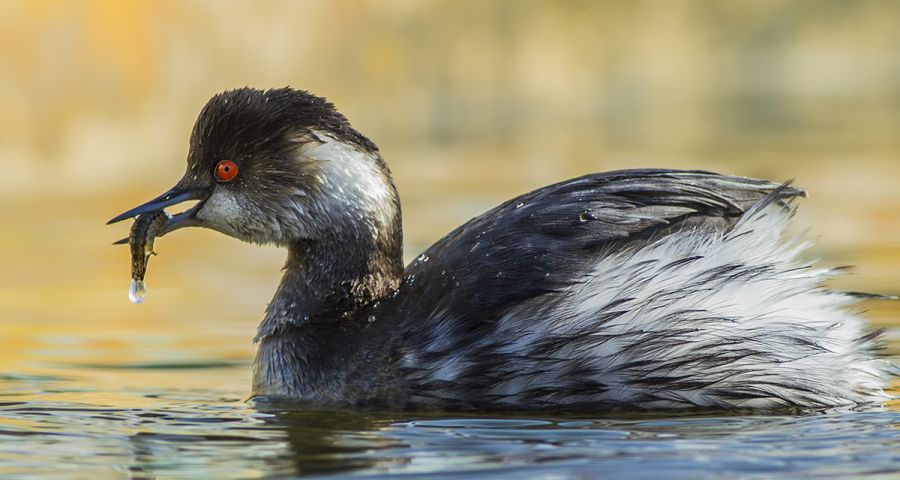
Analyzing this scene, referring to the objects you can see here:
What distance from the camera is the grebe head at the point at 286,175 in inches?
289

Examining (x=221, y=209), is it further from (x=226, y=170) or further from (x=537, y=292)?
(x=537, y=292)

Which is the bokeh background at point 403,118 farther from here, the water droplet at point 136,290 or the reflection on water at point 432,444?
the reflection on water at point 432,444

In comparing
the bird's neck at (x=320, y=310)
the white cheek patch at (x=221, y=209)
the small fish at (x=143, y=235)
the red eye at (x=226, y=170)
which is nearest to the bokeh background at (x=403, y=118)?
the bird's neck at (x=320, y=310)

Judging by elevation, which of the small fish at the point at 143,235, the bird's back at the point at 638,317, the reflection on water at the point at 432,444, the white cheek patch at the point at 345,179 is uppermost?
the white cheek patch at the point at 345,179

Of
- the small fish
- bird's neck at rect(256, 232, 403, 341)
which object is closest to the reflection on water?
bird's neck at rect(256, 232, 403, 341)

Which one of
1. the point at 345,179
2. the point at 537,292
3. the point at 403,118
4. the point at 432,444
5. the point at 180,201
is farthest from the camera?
the point at 403,118

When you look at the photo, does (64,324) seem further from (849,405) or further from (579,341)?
(849,405)

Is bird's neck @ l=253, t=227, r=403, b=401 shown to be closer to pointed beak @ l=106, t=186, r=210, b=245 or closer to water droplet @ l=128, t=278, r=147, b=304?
pointed beak @ l=106, t=186, r=210, b=245

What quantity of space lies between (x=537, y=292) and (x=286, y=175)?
1307 millimetres

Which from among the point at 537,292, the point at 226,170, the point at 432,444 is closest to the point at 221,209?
the point at 226,170

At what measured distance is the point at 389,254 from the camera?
7434mm

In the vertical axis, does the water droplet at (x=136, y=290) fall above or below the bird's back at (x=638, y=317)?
above

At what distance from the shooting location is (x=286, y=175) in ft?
24.2

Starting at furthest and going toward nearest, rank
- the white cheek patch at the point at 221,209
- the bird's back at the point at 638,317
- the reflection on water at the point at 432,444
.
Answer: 1. the white cheek patch at the point at 221,209
2. the bird's back at the point at 638,317
3. the reflection on water at the point at 432,444
